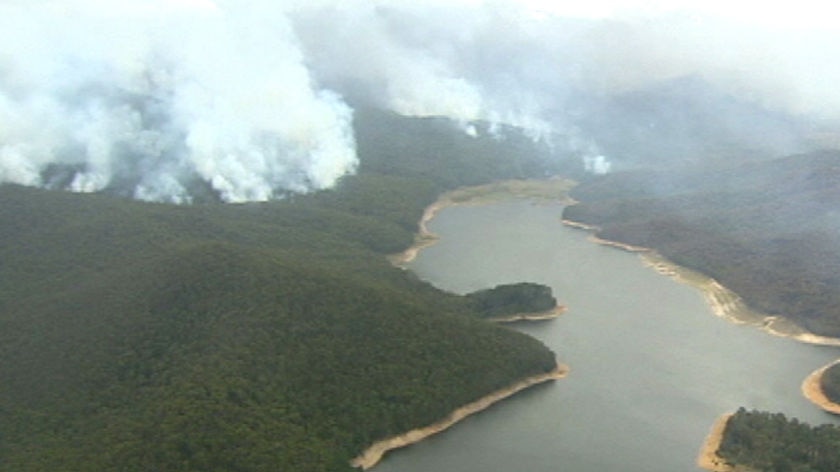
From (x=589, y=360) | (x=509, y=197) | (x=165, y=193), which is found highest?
(x=509, y=197)

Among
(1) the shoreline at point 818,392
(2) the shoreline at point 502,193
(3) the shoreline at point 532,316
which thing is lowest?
(1) the shoreline at point 818,392

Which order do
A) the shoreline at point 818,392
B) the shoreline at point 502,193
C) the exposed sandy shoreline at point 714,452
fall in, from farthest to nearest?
the shoreline at point 502,193 → the shoreline at point 818,392 → the exposed sandy shoreline at point 714,452

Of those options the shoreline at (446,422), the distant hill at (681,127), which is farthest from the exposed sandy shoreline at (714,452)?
the distant hill at (681,127)

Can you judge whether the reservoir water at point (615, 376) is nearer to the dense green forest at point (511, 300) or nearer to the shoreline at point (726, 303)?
the shoreline at point (726, 303)

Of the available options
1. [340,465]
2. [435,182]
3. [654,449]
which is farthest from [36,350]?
[435,182]

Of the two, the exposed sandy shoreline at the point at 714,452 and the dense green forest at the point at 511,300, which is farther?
the dense green forest at the point at 511,300

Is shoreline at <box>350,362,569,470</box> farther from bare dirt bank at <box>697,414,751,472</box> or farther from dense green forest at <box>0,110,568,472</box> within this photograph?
bare dirt bank at <box>697,414,751,472</box>

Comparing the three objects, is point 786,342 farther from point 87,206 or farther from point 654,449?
point 87,206
